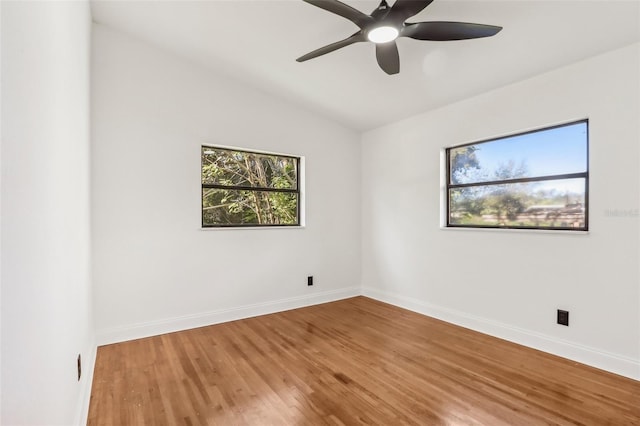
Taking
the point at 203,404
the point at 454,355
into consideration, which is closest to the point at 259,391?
the point at 203,404

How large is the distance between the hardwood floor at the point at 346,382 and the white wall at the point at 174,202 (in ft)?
1.31

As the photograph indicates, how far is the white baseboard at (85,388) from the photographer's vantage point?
1.86 m

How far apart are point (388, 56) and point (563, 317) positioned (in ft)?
8.72

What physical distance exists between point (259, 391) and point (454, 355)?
1.70m

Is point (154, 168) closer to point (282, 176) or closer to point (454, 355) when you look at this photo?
point (282, 176)

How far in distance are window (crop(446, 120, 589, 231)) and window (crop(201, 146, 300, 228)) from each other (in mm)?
2033

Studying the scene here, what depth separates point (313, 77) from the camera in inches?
140

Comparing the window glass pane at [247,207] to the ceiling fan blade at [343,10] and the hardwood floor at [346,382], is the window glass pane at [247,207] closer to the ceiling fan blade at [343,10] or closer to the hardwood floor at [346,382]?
the hardwood floor at [346,382]

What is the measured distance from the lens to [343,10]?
1.91 metres

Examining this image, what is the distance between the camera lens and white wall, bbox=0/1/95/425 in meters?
0.81

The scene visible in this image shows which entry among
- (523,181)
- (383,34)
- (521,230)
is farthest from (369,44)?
(521,230)

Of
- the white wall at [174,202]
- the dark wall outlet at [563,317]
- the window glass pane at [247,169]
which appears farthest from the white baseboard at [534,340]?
the window glass pane at [247,169]

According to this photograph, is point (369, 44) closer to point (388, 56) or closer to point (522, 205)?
point (388, 56)

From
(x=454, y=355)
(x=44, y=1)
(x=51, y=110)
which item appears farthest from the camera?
(x=454, y=355)
